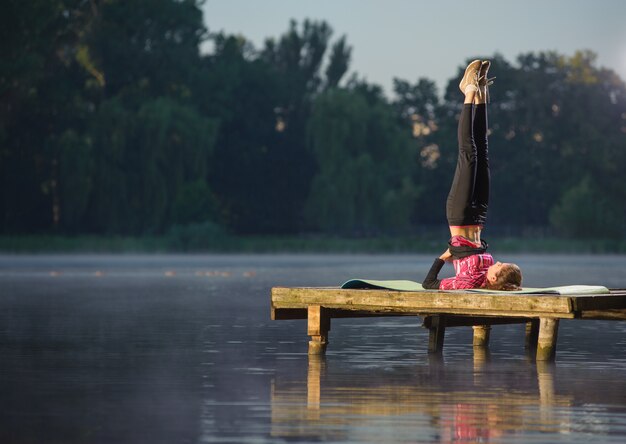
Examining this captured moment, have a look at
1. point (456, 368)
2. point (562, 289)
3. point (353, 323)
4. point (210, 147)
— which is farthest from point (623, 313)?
point (210, 147)

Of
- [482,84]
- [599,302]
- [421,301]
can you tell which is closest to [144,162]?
[482,84]

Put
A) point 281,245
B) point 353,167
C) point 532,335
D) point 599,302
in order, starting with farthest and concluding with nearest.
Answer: point 281,245 → point 353,167 → point 532,335 → point 599,302

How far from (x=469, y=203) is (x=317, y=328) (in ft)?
6.05

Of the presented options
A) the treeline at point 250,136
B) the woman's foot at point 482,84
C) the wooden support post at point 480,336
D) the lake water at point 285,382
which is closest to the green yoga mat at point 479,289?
the lake water at point 285,382

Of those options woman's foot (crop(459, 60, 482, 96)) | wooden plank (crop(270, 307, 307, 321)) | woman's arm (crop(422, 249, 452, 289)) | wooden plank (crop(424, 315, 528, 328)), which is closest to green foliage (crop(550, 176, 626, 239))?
wooden plank (crop(424, 315, 528, 328))

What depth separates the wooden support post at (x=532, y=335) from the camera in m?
14.4

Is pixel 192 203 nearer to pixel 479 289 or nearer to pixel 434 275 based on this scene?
pixel 434 275

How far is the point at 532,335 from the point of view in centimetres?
1453

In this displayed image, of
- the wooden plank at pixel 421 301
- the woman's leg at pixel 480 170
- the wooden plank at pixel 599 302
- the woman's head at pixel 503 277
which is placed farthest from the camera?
the woman's leg at pixel 480 170

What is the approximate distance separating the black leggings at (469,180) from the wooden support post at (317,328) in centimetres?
151

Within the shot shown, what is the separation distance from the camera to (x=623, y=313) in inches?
502

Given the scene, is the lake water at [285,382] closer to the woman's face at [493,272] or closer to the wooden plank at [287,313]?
the wooden plank at [287,313]

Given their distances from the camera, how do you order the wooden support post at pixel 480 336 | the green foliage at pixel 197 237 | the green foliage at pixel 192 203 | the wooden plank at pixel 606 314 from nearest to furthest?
the wooden plank at pixel 606 314 < the wooden support post at pixel 480 336 < the green foliage at pixel 192 203 < the green foliage at pixel 197 237

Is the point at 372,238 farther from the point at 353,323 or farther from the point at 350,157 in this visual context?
the point at 353,323
